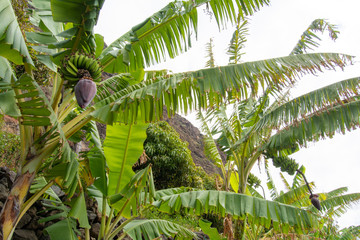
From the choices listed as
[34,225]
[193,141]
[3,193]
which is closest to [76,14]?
[3,193]

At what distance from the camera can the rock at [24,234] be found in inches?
151

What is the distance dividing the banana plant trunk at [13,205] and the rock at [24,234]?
1.54 m

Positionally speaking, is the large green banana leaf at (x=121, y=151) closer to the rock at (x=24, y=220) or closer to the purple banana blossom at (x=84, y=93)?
the rock at (x=24, y=220)

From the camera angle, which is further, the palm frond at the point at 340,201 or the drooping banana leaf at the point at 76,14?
the palm frond at the point at 340,201

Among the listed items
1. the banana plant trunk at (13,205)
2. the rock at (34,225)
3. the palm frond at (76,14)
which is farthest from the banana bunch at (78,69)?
the rock at (34,225)

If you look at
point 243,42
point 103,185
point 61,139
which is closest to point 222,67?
point 61,139

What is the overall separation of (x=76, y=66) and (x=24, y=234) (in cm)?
268

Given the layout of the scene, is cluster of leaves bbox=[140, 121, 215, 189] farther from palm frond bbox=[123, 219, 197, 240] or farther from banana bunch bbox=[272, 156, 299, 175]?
palm frond bbox=[123, 219, 197, 240]

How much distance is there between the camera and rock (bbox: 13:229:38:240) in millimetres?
3842

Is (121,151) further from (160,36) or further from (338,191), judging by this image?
(338,191)

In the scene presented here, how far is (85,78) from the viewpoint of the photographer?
244 cm

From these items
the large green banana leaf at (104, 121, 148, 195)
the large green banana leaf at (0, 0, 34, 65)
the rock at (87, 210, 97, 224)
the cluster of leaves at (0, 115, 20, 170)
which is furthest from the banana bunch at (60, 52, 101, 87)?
the cluster of leaves at (0, 115, 20, 170)

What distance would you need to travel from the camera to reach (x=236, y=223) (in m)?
5.25

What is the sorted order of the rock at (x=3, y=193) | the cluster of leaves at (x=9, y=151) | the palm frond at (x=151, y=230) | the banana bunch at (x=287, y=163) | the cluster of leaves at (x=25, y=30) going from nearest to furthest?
1. the rock at (x=3, y=193)
2. the palm frond at (x=151, y=230)
3. the cluster of leaves at (x=25, y=30)
4. the cluster of leaves at (x=9, y=151)
5. the banana bunch at (x=287, y=163)
